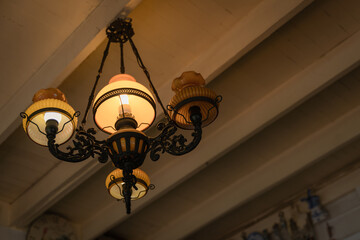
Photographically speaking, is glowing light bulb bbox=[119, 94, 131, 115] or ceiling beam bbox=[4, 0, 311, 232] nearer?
glowing light bulb bbox=[119, 94, 131, 115]

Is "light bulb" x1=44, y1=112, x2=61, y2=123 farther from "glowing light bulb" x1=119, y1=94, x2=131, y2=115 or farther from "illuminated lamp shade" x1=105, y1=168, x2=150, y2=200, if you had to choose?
"illuminated lamp shade" x1=105, y1=168, x2=150, y2=200

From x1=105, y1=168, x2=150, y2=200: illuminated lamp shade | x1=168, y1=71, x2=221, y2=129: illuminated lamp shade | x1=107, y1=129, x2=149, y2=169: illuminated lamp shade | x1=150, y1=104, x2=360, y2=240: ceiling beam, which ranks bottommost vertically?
x1=107, y1=129, x2=149, y2=169: illuminated lamp shade

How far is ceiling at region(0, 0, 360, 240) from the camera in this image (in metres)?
3.46

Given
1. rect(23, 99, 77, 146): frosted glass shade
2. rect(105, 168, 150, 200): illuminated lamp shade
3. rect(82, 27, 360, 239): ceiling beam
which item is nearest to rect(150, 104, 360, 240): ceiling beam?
rect(82, 27, 360, 239): ceiling beam

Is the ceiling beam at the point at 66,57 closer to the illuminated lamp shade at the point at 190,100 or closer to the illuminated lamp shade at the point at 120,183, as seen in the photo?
the illuminated lamp shade at the point at 190,100

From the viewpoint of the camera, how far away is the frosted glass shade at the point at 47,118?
7.66ft

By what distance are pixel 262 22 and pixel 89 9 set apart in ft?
4.48

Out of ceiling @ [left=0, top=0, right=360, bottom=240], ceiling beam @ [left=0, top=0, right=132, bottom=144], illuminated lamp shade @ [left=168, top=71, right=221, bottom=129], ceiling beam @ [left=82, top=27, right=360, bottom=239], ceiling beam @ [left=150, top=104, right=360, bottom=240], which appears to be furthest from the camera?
ceiling beam @ [left=150, top=104, right=360, bottom=240]

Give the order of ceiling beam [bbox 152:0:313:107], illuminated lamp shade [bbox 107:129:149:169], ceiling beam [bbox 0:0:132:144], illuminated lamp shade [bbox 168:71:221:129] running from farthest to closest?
ceiling beam [bbox 152:0:313:107], ceiling beam [bbox 0:0:132:144], illuminated lamp shade [bbox 168:71:221:129], illuminated lamp shade [bbox 107:129:149:169]

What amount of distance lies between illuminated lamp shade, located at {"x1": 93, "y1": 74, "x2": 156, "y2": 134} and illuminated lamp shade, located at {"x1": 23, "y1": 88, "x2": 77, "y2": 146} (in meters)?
0.16

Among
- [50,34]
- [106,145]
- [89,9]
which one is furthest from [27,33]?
[106,145]

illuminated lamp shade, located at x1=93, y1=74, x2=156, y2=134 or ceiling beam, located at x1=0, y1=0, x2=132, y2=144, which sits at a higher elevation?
ceiling beam, located at x1=0, y1=0, x2=132, y2=144

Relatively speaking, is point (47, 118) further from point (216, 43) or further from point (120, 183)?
point (216, 43)

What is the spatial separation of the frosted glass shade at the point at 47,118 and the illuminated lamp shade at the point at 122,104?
0.16 meters
